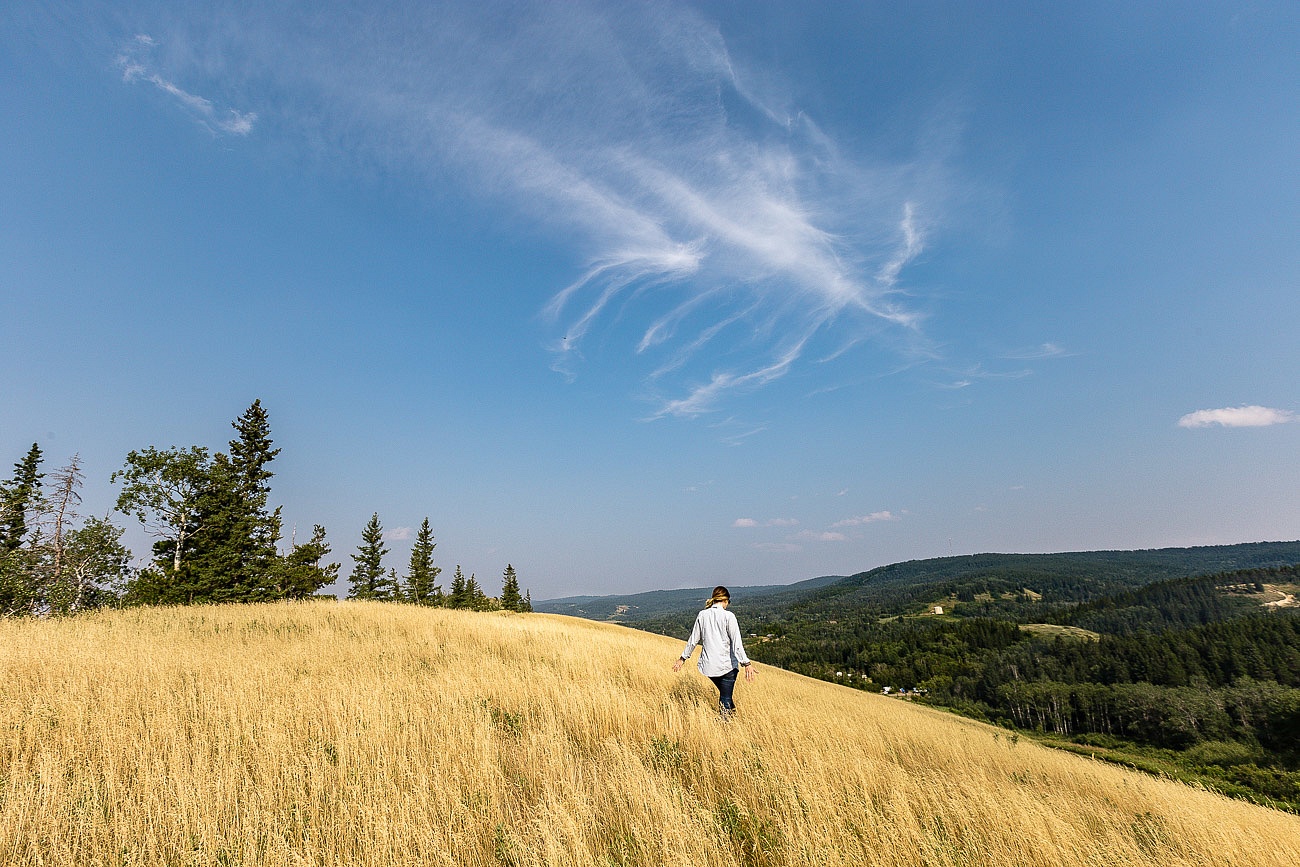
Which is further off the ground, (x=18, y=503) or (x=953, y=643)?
(x=18, y=503)

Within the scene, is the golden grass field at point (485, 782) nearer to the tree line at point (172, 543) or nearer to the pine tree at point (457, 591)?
the tree line at point (172, 543)

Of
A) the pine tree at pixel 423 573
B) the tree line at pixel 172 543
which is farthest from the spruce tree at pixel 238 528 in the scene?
the pine tree at pixel 423 573

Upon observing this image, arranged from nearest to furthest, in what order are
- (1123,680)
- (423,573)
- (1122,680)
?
(423,573) < (1123,680) < (1122,680)

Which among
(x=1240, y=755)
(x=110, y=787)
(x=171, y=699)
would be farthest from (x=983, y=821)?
(x=1240, y=755)

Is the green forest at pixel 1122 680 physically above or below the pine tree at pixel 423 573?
below

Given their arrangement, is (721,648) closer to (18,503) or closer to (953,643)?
(18,503)

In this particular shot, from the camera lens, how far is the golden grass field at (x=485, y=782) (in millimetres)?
3615

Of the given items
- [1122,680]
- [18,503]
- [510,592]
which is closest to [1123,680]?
[1122,680]

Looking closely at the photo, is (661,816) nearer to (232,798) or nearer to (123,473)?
(232,798)

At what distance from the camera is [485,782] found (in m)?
4.61

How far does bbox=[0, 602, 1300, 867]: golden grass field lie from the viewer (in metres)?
3.62

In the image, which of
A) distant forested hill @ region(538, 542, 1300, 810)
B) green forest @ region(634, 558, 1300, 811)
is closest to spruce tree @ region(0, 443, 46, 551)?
green forest @ region(634, 558, 1300, 811)

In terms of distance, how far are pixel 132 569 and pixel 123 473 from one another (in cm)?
829

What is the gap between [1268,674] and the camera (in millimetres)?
126000
